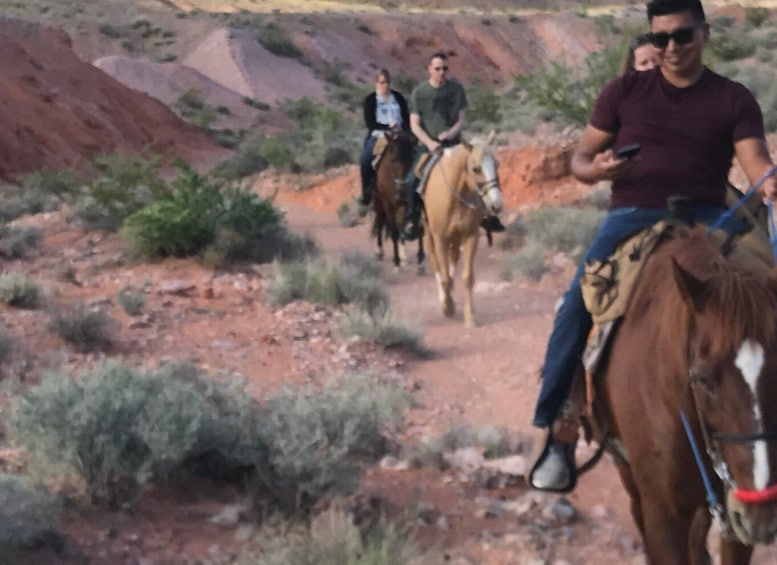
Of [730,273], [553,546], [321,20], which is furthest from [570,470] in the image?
[321,20]

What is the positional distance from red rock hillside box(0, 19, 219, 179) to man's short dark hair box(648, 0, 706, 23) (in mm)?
25024

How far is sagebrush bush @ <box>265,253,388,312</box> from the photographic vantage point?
33.4 ft

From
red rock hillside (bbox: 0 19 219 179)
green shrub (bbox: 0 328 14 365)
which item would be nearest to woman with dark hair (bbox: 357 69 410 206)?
green shrub (bbox: 0 328 14 365)

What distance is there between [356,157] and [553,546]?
21556 mm

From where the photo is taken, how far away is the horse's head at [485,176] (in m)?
9.45

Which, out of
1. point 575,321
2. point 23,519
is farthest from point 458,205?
point 23,519

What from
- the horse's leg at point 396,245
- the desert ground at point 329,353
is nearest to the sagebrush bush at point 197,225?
the desert ground at point 329,353

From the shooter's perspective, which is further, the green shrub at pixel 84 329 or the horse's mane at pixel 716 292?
the green shrub at pixel 84 329

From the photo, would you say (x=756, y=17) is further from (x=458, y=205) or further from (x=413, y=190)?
(x=458, y=205)

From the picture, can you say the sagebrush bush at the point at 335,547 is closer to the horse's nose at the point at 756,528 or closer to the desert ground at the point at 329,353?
the desert ground at the point at 329,353

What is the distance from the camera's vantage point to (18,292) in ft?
30.0

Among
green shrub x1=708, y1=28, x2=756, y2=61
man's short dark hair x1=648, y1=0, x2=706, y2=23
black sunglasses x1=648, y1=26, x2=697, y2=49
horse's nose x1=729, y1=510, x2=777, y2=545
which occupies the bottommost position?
horse's nose x1=729, y1=510, x2=777, y2=545

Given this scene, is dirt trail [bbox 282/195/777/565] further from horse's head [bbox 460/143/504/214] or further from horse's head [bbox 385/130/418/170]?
horse's head [bbox 385/130/418/170]

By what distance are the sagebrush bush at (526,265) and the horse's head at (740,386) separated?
31.6 ft
